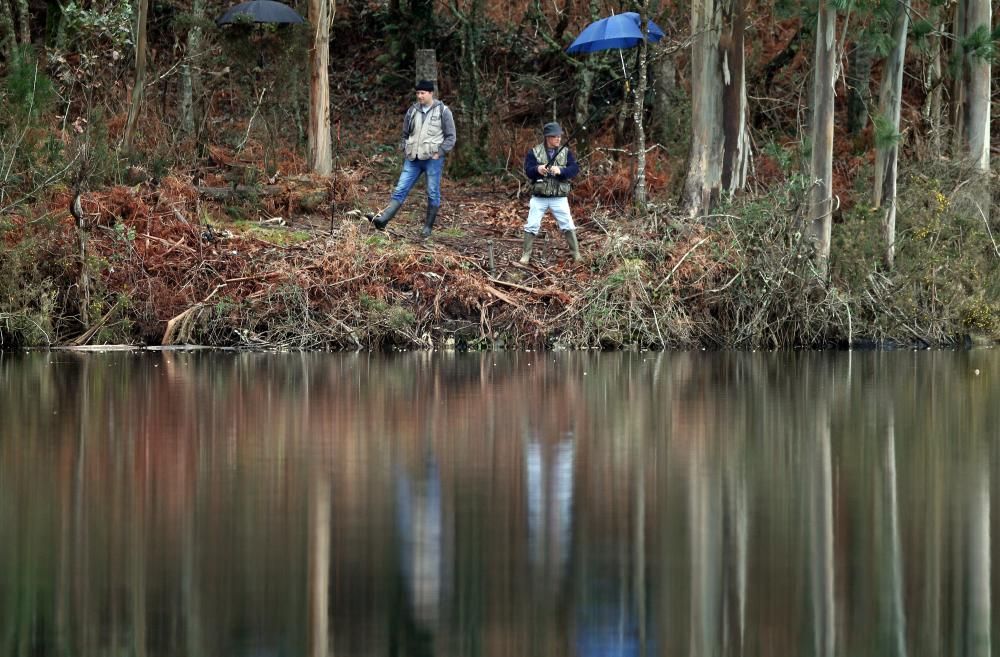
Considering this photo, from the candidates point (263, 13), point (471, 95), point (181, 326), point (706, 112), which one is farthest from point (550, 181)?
point (471, 95)

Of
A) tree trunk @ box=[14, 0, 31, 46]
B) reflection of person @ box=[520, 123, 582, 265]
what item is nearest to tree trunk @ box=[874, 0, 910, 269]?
reflection of person @ box=[520, 123, 582, 265]

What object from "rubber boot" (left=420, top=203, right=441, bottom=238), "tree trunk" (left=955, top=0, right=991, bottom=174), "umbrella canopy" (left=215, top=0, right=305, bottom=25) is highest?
"umbrella canopy" (left=215, top=0, right=305, bottom=25)

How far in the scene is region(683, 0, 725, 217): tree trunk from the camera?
1030 inches

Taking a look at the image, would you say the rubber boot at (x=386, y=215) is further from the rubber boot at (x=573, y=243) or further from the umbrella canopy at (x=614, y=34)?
the umbrella canopy at (x=614, y=34)

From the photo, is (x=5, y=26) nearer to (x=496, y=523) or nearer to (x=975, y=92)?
(x=975, y=92)

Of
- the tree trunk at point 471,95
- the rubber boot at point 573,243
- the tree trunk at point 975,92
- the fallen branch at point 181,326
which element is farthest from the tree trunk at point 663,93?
the fallen branch at point 181,326

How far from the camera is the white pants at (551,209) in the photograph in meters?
24.2

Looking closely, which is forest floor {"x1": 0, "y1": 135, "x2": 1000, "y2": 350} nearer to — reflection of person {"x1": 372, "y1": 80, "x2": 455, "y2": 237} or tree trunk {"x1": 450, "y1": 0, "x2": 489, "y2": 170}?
reflection of person {"x1": 372, "y1": 80, "x2": 455, "y2": 237}

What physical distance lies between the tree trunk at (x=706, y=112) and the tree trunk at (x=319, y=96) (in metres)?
6.42

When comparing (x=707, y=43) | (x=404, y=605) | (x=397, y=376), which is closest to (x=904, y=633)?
(x=404, y=605)

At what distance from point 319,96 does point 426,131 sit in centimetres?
500

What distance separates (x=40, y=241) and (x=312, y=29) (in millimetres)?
7614

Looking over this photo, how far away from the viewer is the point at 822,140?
24.3 meters

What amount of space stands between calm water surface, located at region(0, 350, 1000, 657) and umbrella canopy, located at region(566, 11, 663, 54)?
11.5m
